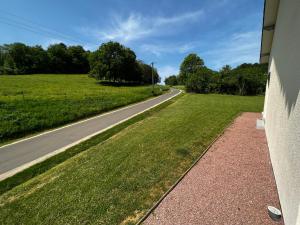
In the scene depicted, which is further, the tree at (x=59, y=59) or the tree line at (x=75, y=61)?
the tree at (x=59, y=59)

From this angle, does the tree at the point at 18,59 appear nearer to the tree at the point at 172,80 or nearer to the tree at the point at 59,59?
the tree at the point at 59,59

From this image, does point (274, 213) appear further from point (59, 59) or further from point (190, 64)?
point (59, 59)

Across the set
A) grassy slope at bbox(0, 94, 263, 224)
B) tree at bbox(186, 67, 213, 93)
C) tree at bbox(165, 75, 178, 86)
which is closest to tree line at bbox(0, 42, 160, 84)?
tree at bbox(186, 67, 213, 93)

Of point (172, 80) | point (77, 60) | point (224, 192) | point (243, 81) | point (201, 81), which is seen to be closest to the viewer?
point (224, 192)

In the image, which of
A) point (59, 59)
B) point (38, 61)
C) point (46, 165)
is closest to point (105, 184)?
point (46, 165)

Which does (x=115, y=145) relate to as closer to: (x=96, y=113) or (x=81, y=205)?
(x=81, y=205)

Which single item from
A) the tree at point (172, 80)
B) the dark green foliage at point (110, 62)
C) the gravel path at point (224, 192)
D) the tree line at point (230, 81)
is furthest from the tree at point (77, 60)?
the gravel path at point (224, 192)

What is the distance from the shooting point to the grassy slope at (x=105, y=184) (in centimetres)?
318

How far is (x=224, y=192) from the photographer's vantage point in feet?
11.7

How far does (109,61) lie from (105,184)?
40254mm

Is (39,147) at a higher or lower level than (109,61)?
lower

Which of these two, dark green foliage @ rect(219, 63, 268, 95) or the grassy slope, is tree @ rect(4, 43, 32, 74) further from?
the grassy slope

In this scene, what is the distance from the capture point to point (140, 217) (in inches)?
118

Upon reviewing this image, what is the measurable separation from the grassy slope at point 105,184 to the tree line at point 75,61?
34.2 m
